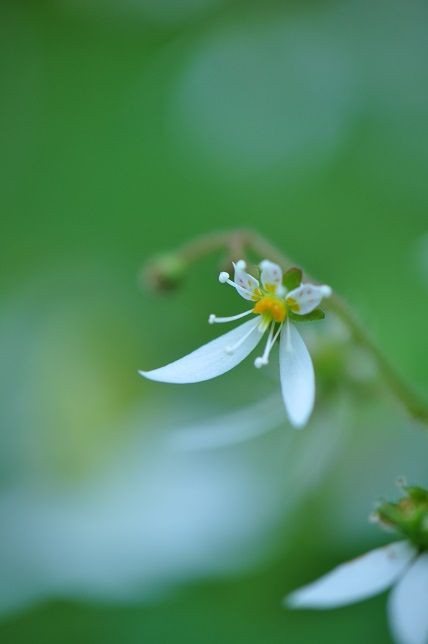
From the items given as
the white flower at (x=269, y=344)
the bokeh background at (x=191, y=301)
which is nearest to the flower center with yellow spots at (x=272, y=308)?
the white flower at (x=269, y=344)

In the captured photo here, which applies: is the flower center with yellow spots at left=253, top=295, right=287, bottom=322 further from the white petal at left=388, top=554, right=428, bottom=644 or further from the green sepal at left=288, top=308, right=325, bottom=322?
the white petal at left=388, top=554, right=428, bottom=644

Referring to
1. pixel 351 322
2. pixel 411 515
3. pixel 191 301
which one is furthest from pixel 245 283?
pixel 191 301

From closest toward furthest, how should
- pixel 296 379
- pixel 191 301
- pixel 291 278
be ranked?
1. pixel 296 379
2. pixel 291 278
3. pixel 191 301

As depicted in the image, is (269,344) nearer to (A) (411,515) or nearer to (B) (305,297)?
(B) (305,297)

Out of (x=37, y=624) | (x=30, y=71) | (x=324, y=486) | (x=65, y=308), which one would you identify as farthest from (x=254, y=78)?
(x=37, y=624)

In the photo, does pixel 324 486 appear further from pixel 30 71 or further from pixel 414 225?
pixel 30 71

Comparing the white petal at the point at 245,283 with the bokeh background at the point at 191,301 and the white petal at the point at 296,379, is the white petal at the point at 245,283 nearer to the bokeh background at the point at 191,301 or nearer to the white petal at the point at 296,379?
the white petal at the point at 296,379

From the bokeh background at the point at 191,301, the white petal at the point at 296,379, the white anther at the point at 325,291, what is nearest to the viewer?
the white petal at the point at 296,379
